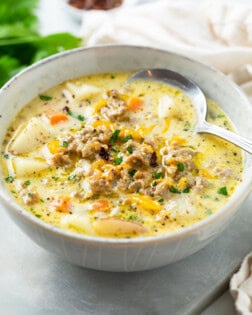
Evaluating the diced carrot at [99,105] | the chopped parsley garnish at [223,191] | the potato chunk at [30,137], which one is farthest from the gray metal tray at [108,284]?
the diced carrot at [99,105]

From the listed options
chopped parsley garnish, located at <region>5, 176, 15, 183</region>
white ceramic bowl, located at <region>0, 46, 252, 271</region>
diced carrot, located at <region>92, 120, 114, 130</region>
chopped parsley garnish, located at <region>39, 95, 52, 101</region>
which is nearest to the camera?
white ceramic bowl, located at <region>0, 46, 252, 271</region>

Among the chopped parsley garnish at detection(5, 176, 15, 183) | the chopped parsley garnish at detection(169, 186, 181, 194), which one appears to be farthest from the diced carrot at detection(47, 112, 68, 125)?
the chopped parsley garnish at detection(169, 186, 181, 194)

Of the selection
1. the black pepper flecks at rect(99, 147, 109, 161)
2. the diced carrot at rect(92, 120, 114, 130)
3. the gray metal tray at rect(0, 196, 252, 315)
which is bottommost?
the gray metal tray at rect(0, 196, 252, 315)

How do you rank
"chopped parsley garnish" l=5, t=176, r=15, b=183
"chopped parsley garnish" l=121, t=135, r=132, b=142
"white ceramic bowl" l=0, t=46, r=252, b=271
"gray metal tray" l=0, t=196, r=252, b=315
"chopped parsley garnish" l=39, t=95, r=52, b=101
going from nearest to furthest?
"white ceramic bowl" l=0, t=46, r=252, b=271, "gray metal tray" l=0, t=196, r=252, b=315, "chopped parsley garnish" l=5, t=176, r=15, b=183, "chopped parsley garnish" l=121, t=135, r=132, b=142, "chopped parsley garnish" l=39, t=95, r=52, b=101

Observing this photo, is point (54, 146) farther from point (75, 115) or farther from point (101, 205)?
point (101, 205)

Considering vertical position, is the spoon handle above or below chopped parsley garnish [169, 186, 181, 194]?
above

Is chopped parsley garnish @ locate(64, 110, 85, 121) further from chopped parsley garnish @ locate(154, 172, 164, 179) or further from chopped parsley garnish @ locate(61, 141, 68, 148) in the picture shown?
chopped parsley garnish @ locate(154, 172, 164, 179)

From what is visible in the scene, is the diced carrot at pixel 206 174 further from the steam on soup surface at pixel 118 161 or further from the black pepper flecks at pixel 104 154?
the black pepper flecks at pixel 104 154
